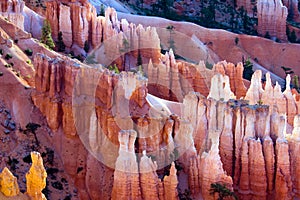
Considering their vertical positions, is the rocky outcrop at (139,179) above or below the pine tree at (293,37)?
below

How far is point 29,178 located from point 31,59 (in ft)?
70.6

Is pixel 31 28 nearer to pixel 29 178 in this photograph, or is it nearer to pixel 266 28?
pixel 29 178

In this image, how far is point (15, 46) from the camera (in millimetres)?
54250

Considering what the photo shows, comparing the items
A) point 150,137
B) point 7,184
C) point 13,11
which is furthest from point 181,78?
point 7,184

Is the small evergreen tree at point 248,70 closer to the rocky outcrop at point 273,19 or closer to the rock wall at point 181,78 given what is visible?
the rocky outcrop at point 273,19

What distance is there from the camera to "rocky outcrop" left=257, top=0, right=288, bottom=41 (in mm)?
92750

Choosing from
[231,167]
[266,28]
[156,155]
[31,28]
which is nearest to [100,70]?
[156,155]

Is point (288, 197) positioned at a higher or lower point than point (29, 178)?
lower

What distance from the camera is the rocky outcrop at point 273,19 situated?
3652 inches

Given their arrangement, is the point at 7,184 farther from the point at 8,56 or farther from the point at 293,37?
the point at 293,37

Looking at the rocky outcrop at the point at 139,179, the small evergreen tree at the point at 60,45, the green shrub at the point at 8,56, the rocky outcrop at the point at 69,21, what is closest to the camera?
the rocky outcrop at the point at 139,179

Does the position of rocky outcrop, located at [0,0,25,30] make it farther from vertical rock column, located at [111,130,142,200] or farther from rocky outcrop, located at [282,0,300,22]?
rocky outcrop, located at [282,0,300,22]

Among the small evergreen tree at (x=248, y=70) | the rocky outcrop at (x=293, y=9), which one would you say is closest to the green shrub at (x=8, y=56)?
the small evergreen tree at (x=248, y=70)

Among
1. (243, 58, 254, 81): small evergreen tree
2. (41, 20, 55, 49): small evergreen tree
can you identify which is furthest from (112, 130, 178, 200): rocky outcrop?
(243, 58, 254, 81): small evergreen tree
